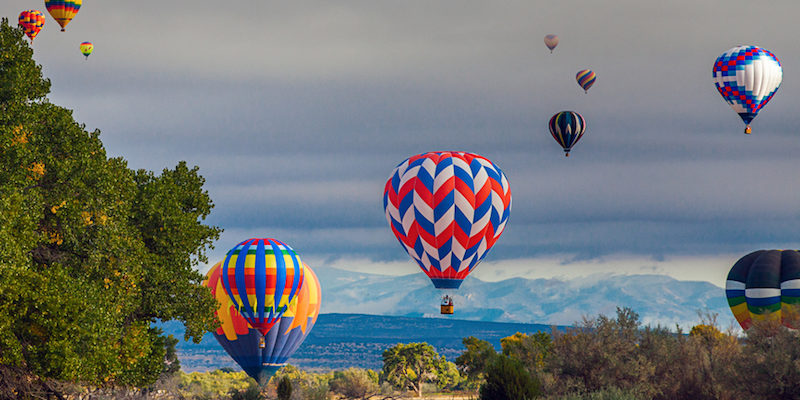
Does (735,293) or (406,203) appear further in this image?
(735,293)

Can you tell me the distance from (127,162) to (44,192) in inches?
231

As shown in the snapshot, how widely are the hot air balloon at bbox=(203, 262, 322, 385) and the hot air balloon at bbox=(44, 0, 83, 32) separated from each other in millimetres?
24878

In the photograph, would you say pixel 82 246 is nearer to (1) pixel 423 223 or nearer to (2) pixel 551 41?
(1) pixel 423 223

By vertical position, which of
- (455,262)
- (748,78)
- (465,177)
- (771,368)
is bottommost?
(771,368)

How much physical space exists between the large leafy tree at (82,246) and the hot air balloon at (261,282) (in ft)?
117

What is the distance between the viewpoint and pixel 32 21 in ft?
338

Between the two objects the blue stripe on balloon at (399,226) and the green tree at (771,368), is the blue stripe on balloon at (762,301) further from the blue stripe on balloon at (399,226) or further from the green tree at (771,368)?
the green tree at (771,368)

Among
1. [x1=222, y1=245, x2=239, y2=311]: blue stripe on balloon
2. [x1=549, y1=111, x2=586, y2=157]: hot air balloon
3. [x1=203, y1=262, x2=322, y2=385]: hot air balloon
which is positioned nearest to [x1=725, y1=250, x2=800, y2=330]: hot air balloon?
[x1=549, y1=111, x2=586, y2=157]: hot air balloon

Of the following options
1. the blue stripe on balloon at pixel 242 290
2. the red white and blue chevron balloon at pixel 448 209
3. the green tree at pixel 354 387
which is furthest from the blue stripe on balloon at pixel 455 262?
the blue stripe on balloon at pixel 242 290

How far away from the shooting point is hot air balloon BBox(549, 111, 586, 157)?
85.7 m

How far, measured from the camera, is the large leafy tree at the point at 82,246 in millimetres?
34781

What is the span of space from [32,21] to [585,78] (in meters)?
54.8

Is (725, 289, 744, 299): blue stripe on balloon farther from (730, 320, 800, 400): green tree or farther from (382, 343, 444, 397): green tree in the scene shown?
(730, 320, 800, 400): green tree

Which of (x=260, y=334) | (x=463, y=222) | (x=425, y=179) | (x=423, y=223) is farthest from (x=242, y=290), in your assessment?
(x=463, y=222)
